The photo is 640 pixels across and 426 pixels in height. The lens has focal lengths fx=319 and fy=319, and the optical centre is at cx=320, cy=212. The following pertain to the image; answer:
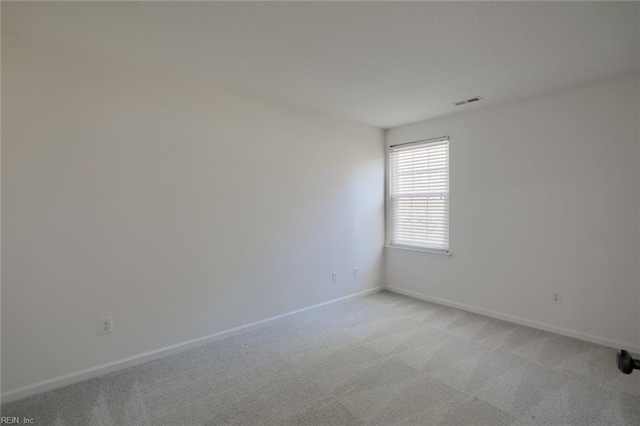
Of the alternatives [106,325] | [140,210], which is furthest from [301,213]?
[106,325]

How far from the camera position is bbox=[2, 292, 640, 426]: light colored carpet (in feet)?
6.51

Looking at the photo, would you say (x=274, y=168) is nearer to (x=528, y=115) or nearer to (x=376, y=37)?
(x=376, y=37)

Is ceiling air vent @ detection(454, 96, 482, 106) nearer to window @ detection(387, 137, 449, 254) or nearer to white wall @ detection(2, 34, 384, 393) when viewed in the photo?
window @ detection(387, 137, 449, 254)

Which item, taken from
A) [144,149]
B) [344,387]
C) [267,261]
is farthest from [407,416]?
[144,149]

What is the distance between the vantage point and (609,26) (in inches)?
80.4

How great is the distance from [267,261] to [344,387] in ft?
5.15

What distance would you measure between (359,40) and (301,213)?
2.02 m

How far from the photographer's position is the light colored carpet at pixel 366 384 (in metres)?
1.98

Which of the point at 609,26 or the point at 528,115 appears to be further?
the point at 528,115

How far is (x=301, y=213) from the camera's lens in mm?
3758

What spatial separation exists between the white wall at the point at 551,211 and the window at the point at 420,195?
16 cm

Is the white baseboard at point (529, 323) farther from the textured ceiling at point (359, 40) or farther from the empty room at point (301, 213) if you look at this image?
the textured ceiling at point (359, 40)

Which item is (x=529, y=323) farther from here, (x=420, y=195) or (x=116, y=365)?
(x=116, y=365)

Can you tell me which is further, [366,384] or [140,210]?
[140,210]
